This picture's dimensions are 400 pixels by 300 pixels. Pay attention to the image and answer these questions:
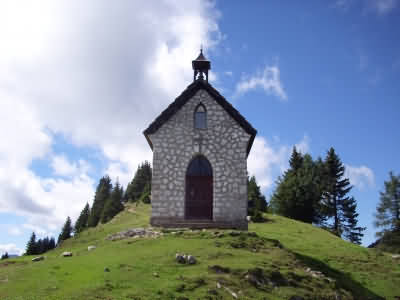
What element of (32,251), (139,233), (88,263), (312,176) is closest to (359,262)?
(139,233)

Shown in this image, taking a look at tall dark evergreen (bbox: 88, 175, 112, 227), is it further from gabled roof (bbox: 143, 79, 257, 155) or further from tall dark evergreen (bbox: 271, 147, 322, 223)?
gabled roof (bbox: 143, 79, 257, 155)

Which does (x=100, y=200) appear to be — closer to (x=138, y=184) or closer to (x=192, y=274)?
(x=138, y=184)

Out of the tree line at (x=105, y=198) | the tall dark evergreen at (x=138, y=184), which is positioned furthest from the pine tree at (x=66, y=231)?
the tall dark evergreen at (x=138, y=184)

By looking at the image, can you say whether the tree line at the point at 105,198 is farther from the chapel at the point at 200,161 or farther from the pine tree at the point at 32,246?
the chapel at the point at 200,161

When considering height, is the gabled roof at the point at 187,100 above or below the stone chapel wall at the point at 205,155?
above

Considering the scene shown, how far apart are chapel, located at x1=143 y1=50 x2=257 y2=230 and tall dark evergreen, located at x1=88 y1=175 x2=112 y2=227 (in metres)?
48.9

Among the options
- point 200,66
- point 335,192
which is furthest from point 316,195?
point 200,66

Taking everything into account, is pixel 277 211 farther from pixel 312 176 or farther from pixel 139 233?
pixel 139 233

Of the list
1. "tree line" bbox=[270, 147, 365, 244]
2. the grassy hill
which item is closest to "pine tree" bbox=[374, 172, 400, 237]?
"tree line" bbox=[270, 147, 365, 244]

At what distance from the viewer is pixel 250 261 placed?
14422 mm

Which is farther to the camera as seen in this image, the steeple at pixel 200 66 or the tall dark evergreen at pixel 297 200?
the tall dark evergreen at pixel 297 200

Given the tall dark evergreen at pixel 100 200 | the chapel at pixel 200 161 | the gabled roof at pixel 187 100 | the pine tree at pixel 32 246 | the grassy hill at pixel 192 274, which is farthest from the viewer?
the tall dark evergreen at pixel 100 200

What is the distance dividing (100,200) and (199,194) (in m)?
64.6

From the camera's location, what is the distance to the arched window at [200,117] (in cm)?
2128
